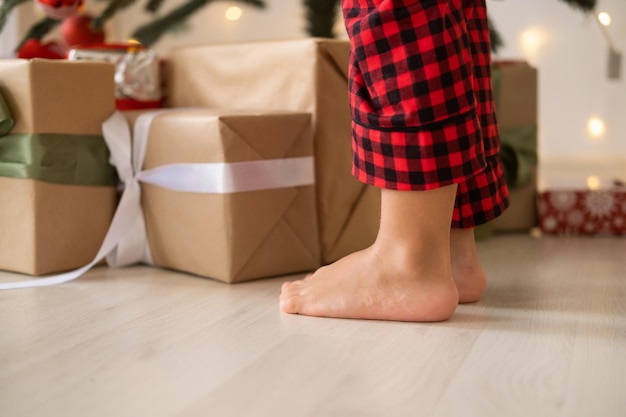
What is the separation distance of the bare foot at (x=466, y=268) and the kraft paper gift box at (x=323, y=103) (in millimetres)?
241

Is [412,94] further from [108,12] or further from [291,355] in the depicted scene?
[108,12]

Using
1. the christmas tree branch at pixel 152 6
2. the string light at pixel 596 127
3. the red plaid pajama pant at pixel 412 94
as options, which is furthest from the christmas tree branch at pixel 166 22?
the string light at pixel 596 127

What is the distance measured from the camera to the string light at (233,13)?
251 centimetres

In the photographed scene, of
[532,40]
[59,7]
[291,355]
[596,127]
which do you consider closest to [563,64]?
[532,40]

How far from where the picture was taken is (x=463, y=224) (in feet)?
3.37

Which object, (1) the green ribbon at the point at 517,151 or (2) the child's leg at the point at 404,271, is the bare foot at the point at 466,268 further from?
(1) the green ribbon at the point at 517,151

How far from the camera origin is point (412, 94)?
0.84 metres

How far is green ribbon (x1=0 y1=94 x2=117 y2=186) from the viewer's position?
46.0 inches

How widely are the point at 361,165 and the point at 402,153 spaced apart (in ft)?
0.21

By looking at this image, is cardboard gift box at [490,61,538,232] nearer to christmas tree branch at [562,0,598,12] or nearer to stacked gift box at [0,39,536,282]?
christmas tree branch at [562,0,598,12]

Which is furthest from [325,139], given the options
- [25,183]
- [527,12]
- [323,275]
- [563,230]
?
[527,12]

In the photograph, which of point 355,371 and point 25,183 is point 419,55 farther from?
point 25,183

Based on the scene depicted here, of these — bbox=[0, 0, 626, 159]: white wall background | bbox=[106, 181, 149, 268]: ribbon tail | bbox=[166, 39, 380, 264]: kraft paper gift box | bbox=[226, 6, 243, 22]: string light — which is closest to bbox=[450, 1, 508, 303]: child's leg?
bbox=[166, 39, 380, 264]: kraft paper gift box

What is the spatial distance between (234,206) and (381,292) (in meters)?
0.30
